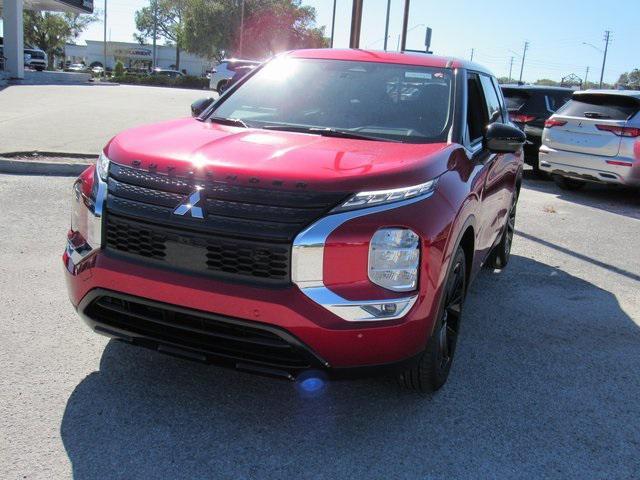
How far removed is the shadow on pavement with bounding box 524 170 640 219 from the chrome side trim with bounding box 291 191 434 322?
7.87 m

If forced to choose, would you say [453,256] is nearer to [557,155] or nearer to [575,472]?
[575,472]

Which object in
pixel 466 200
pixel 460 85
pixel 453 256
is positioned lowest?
pixel 453 256

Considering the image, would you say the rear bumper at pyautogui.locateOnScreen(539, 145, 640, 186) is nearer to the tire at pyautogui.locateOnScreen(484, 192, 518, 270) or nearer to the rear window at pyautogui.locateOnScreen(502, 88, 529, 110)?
the rear window at pyautogui.locateOnScreen(502, 88, 529, 110)

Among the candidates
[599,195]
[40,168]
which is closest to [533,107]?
[599,195]

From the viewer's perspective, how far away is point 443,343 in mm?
3260

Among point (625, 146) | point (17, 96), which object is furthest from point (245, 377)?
point (17, 96)

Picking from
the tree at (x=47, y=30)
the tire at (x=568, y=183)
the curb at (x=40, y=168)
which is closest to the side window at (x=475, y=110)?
the curb at (x=40, y=168)

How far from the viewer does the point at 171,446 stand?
272cm

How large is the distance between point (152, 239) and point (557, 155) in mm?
9097

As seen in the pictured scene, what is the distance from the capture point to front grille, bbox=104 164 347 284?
8.46 ft

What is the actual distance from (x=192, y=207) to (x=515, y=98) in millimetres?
10914

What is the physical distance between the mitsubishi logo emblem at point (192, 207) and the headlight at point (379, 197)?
58 cm

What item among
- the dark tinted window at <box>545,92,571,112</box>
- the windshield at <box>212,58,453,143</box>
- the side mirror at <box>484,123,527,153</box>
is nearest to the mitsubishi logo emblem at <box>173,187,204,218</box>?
the windshield at <box>212,58,453,143</box>

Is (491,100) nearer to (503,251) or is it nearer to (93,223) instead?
(503,251)
